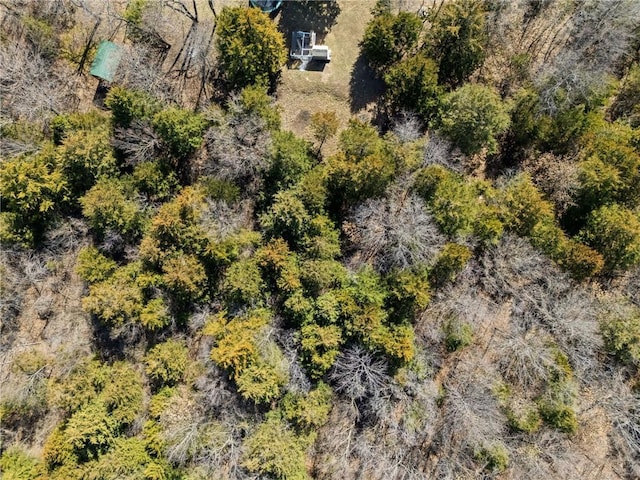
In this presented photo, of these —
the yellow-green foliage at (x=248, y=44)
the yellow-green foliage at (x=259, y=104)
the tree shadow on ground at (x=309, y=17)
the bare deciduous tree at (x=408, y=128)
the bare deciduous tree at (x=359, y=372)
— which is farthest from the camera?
the tree shadow on ground at (x=309, y=17)

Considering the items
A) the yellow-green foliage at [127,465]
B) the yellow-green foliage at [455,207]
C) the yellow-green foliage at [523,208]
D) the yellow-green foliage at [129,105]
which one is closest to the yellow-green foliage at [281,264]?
the yellow-green foliage at [455,207]

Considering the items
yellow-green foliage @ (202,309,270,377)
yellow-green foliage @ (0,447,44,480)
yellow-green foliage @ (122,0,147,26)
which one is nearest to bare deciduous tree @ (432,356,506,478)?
yellow-green foliage @ (202,309,270,377)

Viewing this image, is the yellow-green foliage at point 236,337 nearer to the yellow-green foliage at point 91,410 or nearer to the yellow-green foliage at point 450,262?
the yellow-green foliage at point 91,410

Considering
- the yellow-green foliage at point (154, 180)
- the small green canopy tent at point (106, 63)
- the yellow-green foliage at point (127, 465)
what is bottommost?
the yellow-green foliage at point (127, 465)

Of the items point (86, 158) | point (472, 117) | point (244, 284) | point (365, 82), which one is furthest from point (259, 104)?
point (472, 117)

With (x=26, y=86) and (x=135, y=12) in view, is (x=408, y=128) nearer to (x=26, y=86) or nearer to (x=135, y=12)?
(x=135, y=12)

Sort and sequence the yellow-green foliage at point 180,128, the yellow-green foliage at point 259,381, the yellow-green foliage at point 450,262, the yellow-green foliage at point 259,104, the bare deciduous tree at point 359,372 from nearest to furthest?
the yellow-green foliage at point 259,381
the yellow-green foliage at point 450,262
the bare deciduous tree at point 359,372
the yellow-green foliage at point 180,128
the yellow-green foliage at point 259,104

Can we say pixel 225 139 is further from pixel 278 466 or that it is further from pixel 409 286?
pixel 278 466

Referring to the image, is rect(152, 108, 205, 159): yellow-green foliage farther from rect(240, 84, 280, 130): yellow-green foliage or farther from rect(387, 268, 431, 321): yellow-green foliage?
rect(387, 268, 431, 321): yellow-green foliage

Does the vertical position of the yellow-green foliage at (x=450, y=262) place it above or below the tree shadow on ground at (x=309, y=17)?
below
